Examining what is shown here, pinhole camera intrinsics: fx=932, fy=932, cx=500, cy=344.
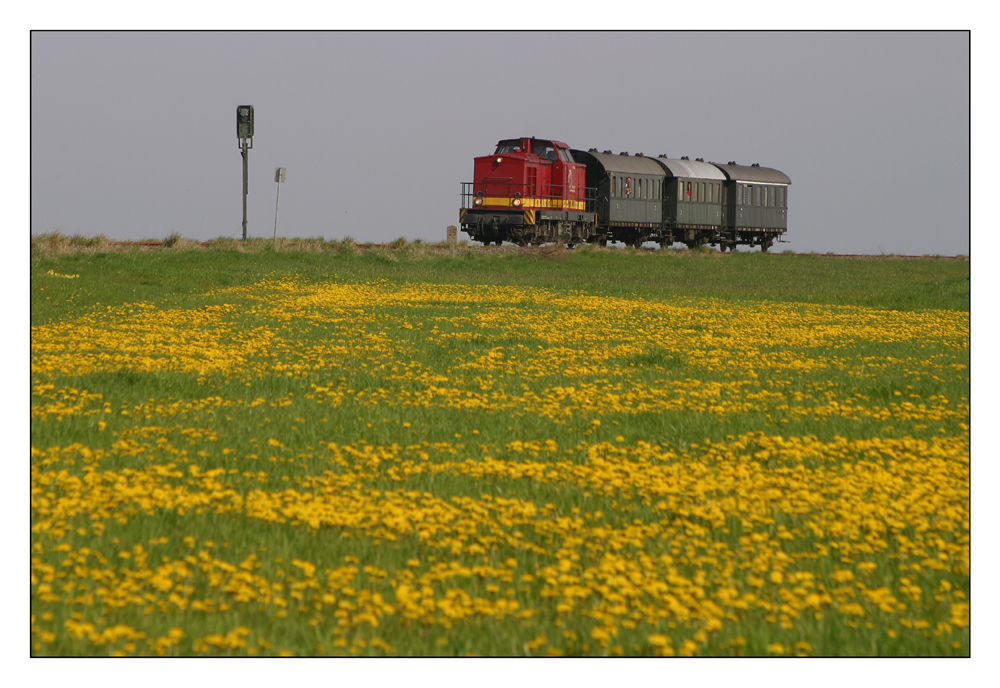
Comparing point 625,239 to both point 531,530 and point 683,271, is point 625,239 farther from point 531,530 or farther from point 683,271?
point 531,530

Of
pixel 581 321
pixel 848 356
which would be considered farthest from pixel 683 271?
pixel 848 356

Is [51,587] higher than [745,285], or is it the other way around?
[745,285]

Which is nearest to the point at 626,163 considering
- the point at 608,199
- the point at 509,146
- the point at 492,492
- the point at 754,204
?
the point at 608,199

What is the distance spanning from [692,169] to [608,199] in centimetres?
893

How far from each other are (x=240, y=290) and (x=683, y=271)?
20514 mm

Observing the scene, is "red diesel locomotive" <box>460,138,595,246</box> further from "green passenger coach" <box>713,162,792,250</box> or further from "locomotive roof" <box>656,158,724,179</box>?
"green passenger coach" <box>713,162,792,250</box>

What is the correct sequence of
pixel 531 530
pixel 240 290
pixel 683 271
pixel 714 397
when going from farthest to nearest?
pixel 683 271 < pixel 240 290 < pixel 714 397 < pixel 531 530

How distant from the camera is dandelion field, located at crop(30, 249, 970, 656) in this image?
5715 mm

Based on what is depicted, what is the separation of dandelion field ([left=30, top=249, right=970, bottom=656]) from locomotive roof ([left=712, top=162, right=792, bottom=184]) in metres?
38.8

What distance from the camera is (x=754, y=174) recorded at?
57875mm

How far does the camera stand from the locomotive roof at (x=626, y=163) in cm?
4691

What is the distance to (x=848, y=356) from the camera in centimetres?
1717

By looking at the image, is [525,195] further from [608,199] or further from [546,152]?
[608,199]

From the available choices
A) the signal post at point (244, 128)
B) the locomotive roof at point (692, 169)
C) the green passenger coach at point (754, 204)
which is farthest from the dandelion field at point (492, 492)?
the green passenger coach at point (754, 204)
